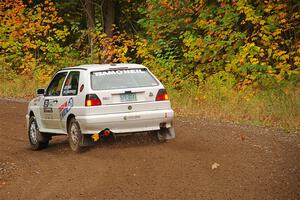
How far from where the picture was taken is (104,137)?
13234mm

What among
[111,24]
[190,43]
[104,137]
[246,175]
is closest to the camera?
[246,175]

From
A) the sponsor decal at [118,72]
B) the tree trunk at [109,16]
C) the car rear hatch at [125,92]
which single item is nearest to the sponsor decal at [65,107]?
the car rear hatch at [125,92]

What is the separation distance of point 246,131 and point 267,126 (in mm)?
1258

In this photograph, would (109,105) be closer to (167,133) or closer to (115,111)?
(115,111)

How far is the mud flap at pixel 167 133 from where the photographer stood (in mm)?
12891

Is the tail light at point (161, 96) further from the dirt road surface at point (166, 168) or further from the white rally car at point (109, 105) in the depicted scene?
the dirt road surface at point (166, 168)

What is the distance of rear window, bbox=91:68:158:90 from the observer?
41.0ft

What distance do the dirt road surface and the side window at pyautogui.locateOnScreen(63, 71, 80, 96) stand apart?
3.74 feet

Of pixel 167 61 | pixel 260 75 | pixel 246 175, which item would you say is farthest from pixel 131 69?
pixel 167 61

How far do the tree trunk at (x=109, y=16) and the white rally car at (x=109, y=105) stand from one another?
17.5m

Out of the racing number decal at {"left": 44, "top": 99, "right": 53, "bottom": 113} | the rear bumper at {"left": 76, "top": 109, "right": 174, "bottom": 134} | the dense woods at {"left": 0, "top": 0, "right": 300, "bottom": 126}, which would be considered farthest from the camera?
the dense woods at {"left": 0, "top": 0, "right": 300, "bottom": 126}

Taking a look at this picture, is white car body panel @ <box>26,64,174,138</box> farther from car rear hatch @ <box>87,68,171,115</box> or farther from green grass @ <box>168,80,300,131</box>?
green grass @ <box>168,80,300,131</box>

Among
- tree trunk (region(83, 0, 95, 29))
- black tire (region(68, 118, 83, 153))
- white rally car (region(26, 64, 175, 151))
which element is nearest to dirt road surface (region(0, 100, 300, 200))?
black tire (region(68, 118, 83, 153))

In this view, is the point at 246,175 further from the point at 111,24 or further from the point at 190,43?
the point at 111,24
